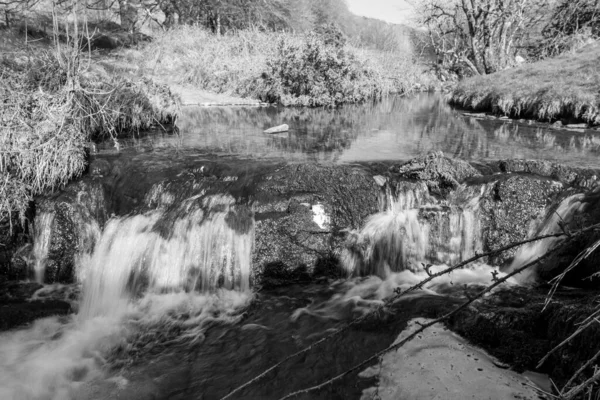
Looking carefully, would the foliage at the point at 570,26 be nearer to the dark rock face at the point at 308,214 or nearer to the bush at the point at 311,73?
the bush at the point at 311,73

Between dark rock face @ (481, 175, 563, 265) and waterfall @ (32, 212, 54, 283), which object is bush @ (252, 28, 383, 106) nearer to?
dark rock face @ (481, 175, 563, 265)

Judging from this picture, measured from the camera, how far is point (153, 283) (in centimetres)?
500

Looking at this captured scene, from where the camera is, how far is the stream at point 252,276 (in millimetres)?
3326

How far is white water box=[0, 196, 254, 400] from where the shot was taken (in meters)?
4.16

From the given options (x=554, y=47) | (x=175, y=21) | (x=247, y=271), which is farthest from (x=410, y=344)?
(x=175, y=21)

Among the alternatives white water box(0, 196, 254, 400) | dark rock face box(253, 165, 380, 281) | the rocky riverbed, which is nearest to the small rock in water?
the rocky riverbed

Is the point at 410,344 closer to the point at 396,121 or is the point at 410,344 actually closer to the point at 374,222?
the point at 374,222

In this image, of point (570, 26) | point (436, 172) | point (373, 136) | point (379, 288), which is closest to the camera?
point (379, 288)

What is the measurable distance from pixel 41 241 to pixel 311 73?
12.6 meters

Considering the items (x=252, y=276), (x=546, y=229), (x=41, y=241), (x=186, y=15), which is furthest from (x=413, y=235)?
(x=186, y=15)

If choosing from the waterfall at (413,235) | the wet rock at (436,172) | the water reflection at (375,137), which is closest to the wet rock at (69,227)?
the water reflection at (375,137)

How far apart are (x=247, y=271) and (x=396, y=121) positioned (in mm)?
7988

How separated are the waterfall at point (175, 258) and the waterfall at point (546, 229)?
10.4ft

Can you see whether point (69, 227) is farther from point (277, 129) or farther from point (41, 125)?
point (277, 129)
